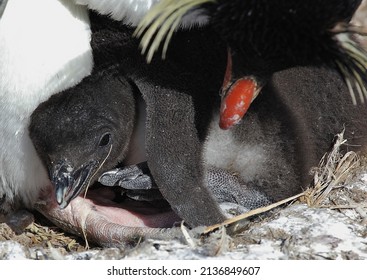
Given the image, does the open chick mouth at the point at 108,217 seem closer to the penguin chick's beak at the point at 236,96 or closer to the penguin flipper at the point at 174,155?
the penguin flipper at the point at 174,155

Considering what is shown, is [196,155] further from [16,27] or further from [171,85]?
[16,27]

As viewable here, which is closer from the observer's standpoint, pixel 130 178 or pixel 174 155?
pixel 174 155

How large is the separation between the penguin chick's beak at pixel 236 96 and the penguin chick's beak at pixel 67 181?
44cm

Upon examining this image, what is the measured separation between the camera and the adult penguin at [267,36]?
1595 millimetres

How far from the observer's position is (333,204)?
82.4 inches

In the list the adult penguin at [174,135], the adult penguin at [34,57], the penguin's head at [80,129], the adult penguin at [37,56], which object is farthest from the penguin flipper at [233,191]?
the adult penguin at [34,57]

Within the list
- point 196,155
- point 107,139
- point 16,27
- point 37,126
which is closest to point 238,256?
point 196,155

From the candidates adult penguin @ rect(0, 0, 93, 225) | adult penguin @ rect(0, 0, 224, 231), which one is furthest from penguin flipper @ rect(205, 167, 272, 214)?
adult penguin @ rect(0, 0, 93, 225)

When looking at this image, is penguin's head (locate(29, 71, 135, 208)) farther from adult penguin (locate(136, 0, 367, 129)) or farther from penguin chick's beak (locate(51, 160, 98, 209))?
adult penguin (locate(136, 0, 367, 129))

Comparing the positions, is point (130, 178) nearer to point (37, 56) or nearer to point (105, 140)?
point (105, 140)

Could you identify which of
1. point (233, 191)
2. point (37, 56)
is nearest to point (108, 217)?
point (233, 191)

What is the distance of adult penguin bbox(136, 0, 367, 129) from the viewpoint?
159 cm

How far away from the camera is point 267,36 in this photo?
163 centimetres

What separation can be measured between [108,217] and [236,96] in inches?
23.5
